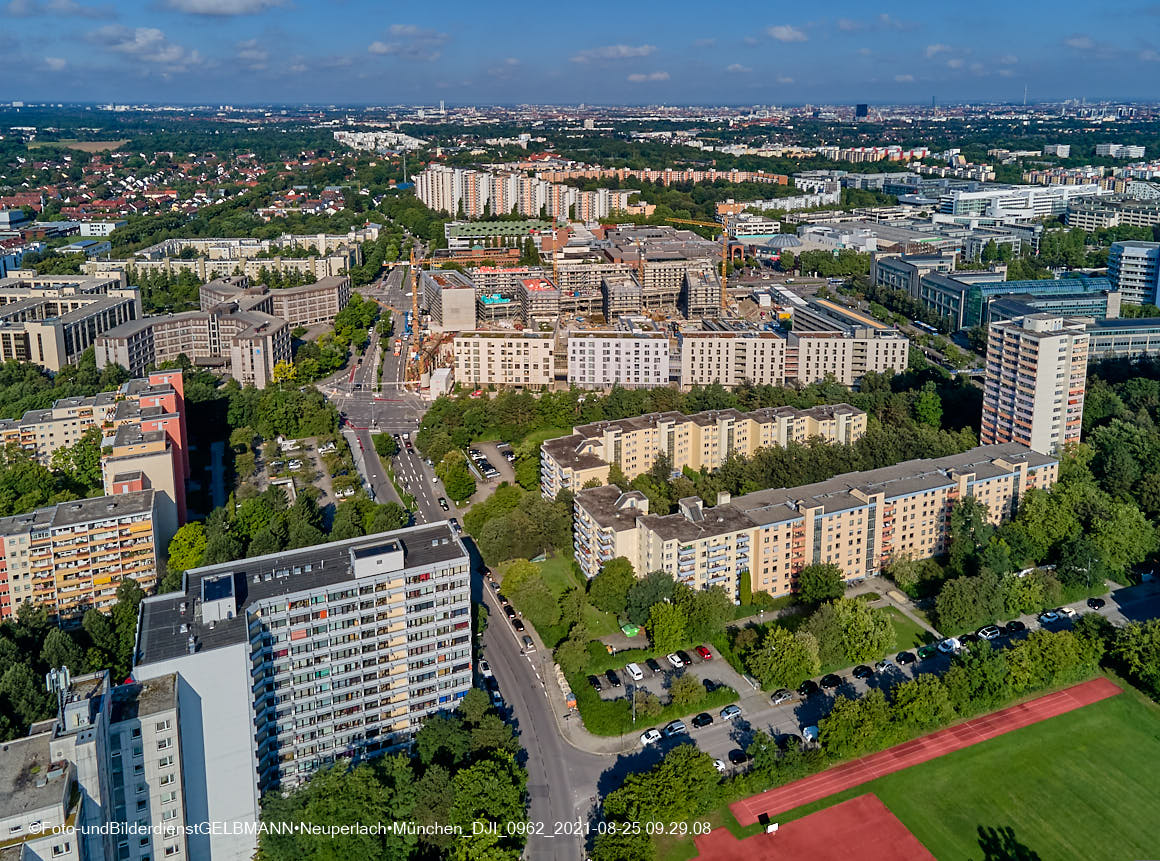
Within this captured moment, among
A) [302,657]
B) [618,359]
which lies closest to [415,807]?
[302,657]

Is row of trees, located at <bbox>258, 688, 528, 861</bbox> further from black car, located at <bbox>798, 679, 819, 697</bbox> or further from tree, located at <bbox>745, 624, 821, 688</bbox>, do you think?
black car, located at <bbox>798, 679, 819, 697</bbox>

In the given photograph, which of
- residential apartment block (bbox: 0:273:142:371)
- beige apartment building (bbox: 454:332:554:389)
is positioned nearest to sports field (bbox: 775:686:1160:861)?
beige apartment building (bbox: 454:332:554:389)

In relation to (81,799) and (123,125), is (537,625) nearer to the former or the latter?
(81,799)

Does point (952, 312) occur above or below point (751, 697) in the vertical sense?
above

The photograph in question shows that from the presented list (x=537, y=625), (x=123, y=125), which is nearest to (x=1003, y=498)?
(x=537, y=625)

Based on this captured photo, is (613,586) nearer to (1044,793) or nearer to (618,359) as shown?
(1044,793)

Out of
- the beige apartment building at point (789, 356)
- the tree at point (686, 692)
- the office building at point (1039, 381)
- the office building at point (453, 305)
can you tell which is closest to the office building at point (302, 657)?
→ the tree at point (686, 692)
